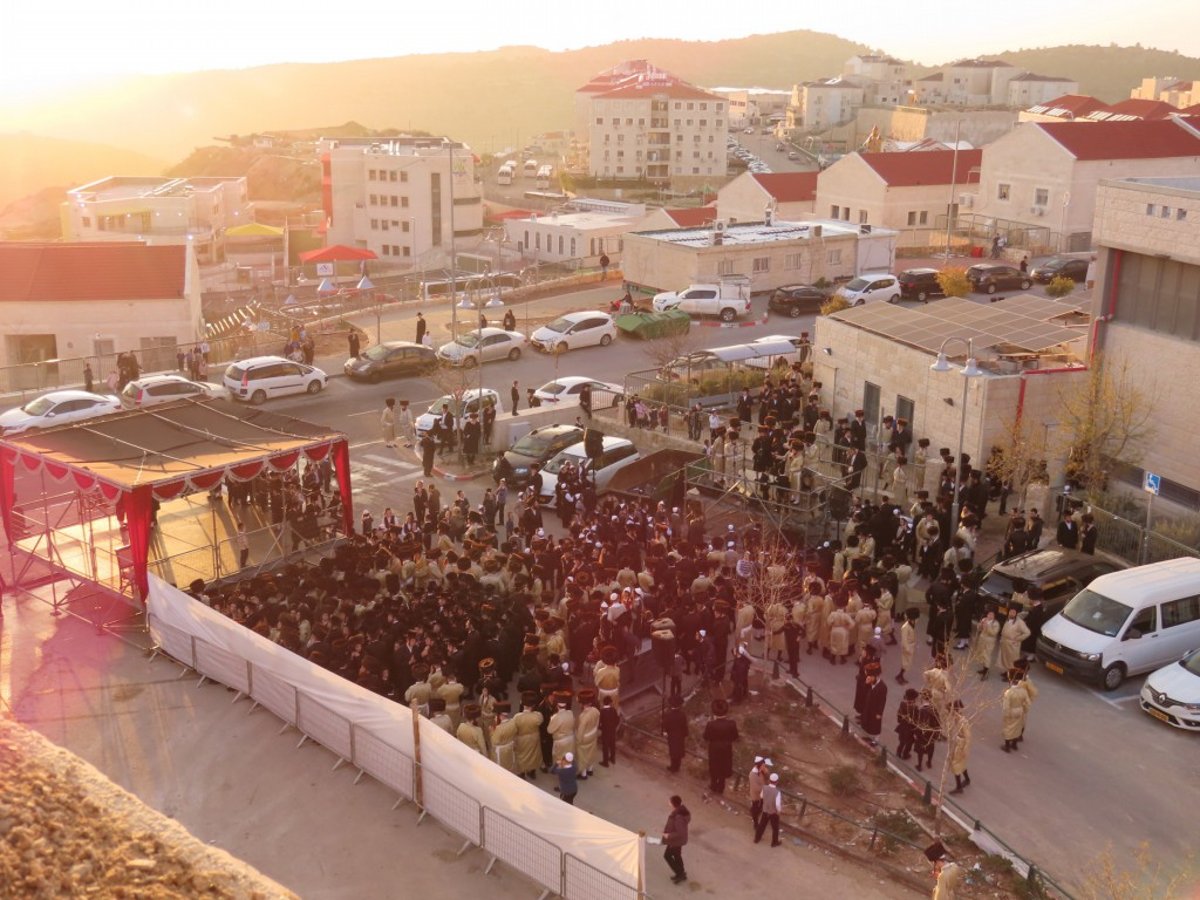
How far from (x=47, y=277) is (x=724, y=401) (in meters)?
24.8

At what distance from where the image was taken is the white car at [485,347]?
3775cm

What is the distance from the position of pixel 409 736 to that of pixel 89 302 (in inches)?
1286

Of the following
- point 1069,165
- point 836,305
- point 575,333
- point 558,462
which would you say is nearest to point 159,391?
point 575,333

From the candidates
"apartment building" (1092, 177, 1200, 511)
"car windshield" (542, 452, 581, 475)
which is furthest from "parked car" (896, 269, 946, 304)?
"car windshield" (542, 452, 581, 475)

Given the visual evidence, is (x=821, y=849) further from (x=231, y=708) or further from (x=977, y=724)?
(x=231, y=708)

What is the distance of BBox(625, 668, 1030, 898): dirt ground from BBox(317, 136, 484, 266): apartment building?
70.4 m

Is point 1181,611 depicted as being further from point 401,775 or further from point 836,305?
point 836,305

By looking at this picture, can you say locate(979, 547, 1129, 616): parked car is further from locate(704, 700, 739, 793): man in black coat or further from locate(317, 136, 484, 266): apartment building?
locate(317, 136, 484, 266): apartment building

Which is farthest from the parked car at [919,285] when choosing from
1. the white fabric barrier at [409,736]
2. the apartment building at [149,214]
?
the apartment building at [149,214]

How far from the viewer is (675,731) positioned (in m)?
15.4

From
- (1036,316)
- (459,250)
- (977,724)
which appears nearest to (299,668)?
(977,724)

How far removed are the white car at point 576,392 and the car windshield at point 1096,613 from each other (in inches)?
615

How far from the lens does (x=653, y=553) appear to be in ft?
66.5

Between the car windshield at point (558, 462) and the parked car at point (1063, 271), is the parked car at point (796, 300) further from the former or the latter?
the car windshield at point (558, 462)
